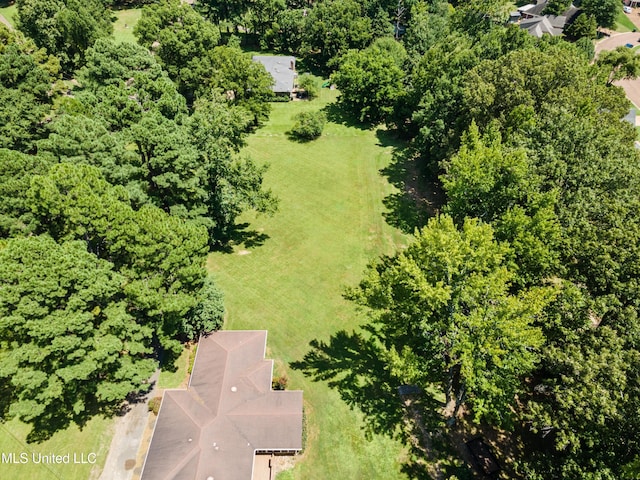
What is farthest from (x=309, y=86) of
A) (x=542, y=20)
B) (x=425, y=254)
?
(x=542, y=20)

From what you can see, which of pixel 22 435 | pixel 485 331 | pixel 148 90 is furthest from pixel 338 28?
pixel 22 435

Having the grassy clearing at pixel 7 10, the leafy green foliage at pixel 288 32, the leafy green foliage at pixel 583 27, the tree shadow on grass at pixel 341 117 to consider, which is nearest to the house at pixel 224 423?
the tree shadow on grass at pixel 341 117

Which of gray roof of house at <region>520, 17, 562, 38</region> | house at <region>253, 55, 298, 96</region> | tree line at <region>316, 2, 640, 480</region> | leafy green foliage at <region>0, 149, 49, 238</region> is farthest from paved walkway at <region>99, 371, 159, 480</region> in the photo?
gray roof of house at <region>520, 17, 562, 38</region>

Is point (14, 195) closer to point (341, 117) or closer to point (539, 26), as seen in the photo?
point (341, 117)

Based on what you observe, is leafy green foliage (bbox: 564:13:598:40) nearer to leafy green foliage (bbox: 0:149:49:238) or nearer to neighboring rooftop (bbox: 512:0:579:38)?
neighboring rooftop (bbox: 512:0:579:38)

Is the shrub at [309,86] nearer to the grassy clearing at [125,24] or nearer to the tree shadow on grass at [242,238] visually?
the tree shadow on grass at [242,238]

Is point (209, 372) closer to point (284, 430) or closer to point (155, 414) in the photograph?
point (155, 414)

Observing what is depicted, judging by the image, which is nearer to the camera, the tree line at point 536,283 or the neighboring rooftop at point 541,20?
the tree line at point 536,283
